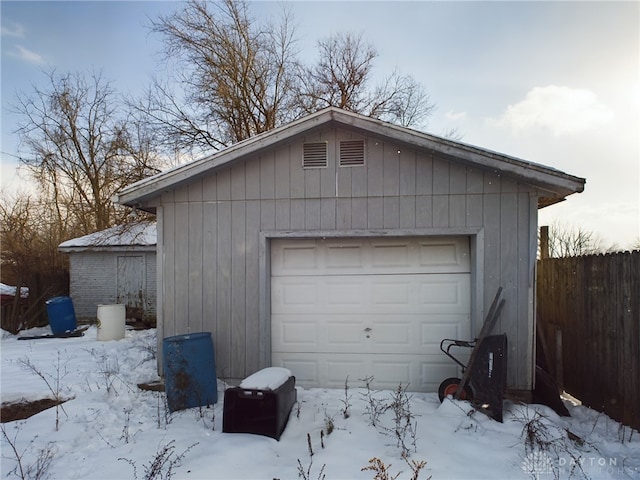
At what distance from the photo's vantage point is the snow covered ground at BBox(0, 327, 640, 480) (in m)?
3.54

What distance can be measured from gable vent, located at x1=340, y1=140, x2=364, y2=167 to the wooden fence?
3.45 metres

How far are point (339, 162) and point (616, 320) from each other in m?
4.07

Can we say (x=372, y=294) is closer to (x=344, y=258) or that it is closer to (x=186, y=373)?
(x=344, y=258)

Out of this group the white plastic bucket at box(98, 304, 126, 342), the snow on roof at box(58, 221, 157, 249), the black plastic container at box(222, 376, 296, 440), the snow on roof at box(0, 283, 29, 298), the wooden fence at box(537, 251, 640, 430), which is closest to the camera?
the black plastic container at box(222, 376, 296, 440)

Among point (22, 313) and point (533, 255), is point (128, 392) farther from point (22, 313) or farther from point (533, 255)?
point (22, 313)

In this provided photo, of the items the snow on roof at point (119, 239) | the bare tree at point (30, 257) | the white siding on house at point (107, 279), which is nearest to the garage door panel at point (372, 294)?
the snow on roof at point (119, 239)

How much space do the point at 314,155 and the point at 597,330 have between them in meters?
4.54

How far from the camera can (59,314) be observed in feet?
34.8

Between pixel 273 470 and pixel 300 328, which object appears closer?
pixel 273 470

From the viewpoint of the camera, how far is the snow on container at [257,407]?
4.12 m

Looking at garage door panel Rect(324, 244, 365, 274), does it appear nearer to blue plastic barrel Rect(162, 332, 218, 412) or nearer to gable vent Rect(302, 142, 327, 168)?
gable vent Rect(302, 142, 327, 168)

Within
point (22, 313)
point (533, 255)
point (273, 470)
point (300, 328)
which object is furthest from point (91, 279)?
point (533, 255)

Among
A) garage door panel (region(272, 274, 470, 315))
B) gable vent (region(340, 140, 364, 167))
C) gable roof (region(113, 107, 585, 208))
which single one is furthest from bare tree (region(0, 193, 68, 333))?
gable vent (region(340, 140, 364, 167))

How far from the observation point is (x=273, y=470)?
139 inches
